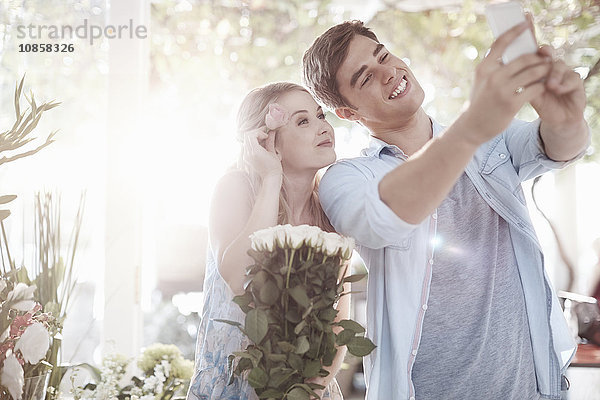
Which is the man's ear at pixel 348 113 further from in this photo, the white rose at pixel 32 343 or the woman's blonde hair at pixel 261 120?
the white rose at pixel 32 343

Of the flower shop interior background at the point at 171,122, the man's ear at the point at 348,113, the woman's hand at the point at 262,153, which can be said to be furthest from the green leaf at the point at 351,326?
the flower shop interior background at the point at 171,122

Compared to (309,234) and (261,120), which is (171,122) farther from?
(309,234)

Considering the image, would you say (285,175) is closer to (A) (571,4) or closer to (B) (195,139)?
(B) (195,139)

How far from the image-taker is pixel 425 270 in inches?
49.9

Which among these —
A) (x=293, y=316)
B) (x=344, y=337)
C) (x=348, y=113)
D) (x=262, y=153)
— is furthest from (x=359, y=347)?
(x=348, y=113)

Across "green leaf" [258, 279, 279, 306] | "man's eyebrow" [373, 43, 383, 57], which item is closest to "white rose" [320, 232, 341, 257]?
"green leaf" [258, 279, 279, 306]

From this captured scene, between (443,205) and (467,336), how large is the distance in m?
0.26

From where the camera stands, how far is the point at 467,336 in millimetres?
1268

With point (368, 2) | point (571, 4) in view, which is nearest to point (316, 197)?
point (368, 2)

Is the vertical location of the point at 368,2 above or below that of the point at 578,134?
above

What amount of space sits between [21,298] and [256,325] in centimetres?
42

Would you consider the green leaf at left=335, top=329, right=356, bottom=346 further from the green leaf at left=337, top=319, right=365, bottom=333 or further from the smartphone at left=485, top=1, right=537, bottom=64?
the smartphone at left=485, top=1, right=537, bottom=64

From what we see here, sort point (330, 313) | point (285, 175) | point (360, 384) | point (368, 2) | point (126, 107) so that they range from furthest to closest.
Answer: point (360, 384) → point (368, 2) → point (126, 107) → point (285, 175) → point (330, 313)

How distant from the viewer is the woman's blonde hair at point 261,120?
138cm
